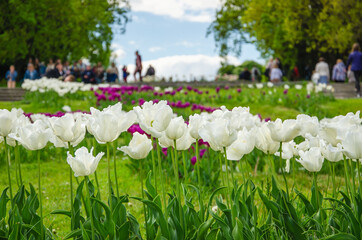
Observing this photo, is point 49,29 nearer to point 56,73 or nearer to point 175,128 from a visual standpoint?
point 56,73

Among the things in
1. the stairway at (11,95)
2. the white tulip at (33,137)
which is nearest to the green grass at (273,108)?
the stairway at (11,95)

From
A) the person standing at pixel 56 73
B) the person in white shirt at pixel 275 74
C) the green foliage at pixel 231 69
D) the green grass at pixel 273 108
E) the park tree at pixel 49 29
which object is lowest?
the green grass at pixel 273 108

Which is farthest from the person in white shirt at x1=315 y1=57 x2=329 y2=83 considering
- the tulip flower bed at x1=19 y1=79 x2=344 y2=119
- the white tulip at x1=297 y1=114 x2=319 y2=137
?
the white tulip at x1=297 y1=114 x2=319 y2=137

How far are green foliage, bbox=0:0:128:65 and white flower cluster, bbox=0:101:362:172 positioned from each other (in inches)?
919

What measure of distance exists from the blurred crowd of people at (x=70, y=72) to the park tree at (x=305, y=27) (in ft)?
29.5

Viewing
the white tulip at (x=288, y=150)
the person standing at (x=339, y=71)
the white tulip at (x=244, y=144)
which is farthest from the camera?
the person standing at (x=339, y=71)

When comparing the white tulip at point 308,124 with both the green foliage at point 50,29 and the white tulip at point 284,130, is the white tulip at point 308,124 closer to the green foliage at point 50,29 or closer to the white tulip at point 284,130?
the white tulip at point 284,130

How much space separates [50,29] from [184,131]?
92.4ft

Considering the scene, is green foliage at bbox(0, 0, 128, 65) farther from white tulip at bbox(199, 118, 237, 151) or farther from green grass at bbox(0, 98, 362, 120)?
white tulip at bbox(199, 118, 237, 151)

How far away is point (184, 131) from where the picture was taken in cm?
214

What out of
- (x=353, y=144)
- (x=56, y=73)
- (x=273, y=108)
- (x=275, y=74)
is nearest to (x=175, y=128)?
(x=353, y=144)

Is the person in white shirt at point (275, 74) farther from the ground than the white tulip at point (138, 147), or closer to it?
farther from the ground

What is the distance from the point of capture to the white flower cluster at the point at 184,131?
194 centimetres

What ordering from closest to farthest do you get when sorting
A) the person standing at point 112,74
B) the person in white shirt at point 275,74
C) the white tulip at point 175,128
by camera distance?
the white tulip at point 175,128, the person in white shirt at point 275,74, the person standing at point 112,74
